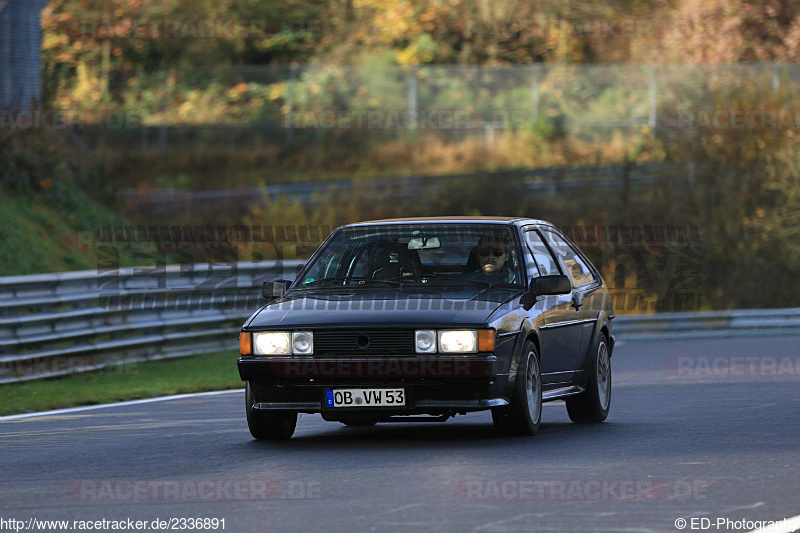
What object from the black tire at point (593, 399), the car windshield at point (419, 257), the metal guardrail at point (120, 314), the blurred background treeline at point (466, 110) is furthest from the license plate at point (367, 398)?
the blurred background treeline at point (466, 110)

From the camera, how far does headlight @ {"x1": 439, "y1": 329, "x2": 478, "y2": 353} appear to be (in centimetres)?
945

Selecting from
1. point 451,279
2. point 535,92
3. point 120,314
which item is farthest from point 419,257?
point 535,92

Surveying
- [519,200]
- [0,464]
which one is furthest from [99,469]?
[519,200]

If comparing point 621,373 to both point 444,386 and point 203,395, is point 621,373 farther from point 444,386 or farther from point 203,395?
point 444,386

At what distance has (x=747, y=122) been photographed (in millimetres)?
37219

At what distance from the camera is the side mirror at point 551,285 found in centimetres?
1020

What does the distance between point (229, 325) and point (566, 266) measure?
10.2m

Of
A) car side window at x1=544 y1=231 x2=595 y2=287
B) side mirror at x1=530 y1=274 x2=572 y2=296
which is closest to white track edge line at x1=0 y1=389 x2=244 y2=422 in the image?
car side window at x1=544 y1=231 x2=595 y2=287

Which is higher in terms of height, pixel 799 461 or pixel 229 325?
pixel 799 461

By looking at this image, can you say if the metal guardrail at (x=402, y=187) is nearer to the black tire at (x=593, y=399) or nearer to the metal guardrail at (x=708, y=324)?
the metal guardrail at (x=708, y=324)

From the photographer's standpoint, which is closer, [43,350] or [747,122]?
[43,350]

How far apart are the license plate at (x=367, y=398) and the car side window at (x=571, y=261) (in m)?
2.64

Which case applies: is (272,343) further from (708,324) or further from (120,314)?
(708,324)

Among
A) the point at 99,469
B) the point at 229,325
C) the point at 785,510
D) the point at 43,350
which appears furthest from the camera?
the point at 229,325
